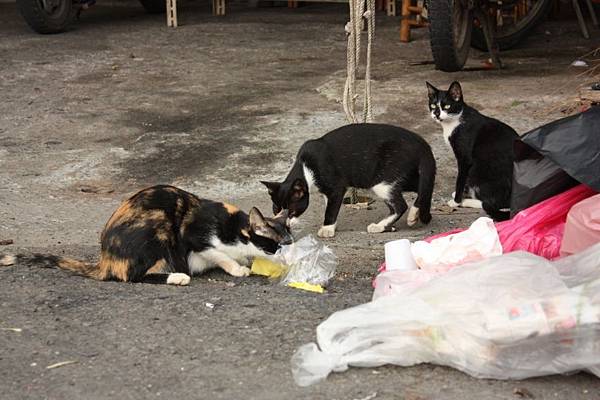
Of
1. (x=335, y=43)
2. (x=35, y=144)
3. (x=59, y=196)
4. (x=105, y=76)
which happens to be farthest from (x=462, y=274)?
(x=335, y=43)

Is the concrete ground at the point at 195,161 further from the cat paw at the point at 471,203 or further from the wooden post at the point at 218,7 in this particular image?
the wooden post at the point at 218,7

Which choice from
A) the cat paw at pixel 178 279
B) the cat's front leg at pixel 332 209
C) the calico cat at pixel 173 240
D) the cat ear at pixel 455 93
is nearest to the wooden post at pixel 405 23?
the cat ear at pixel 455 93

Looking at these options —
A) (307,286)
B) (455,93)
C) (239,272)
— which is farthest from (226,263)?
(455,93)

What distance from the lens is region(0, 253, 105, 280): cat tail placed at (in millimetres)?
4730

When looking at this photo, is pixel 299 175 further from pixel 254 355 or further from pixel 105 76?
pixel 105 76

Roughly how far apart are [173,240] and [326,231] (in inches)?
41.8

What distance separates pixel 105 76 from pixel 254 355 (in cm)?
580

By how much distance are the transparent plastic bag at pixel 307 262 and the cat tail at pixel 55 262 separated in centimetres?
88

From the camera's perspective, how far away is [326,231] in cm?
555

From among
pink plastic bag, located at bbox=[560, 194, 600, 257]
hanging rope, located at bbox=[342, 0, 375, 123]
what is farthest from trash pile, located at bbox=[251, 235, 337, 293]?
hanging rope, located at bbox=[342, 0, 375, 123]

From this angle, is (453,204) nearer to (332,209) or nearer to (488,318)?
(332,209)

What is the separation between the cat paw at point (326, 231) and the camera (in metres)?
5.54

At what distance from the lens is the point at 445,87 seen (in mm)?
8094

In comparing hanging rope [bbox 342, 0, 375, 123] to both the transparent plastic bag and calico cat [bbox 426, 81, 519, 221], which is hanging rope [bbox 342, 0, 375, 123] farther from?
the transparent plastic bag
